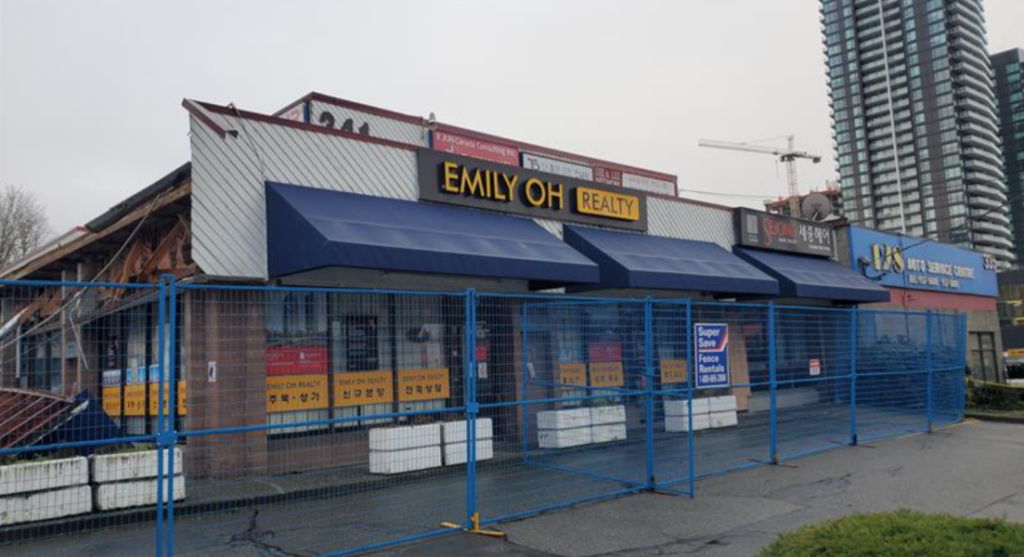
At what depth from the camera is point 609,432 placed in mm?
10898

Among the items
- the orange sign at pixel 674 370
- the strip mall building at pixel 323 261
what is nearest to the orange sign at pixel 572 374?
the strip mall building at pixel 323 261

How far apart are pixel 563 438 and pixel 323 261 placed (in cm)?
439

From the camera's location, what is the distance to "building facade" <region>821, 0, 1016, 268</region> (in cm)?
11488

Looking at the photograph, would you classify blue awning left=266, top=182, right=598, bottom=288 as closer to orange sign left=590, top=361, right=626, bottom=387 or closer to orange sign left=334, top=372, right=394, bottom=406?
orange sign left=334, top=372, right=394, bottom=406

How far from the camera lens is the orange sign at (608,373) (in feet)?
34.5

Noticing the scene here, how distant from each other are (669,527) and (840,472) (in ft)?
15.0

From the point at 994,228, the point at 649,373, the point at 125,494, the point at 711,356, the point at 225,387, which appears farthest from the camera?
the point at 994,228

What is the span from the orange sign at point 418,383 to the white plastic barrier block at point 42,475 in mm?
4392

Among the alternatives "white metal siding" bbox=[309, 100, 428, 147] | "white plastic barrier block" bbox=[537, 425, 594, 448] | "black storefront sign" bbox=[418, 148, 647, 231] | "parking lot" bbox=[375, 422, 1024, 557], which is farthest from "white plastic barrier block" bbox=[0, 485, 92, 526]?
"white metal siding" bbox=[309, 100, 428, 147]

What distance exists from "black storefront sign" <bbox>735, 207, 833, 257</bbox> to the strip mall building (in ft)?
7.27

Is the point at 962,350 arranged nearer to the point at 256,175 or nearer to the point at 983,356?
the point at 256,175

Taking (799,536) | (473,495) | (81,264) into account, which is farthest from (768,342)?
(81,264)

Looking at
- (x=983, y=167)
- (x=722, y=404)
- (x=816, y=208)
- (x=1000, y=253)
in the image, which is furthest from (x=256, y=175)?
(x=1000, y=253)

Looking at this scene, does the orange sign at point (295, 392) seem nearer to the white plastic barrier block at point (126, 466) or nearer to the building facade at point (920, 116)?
the white plastic barrier block at point (126, 466)
